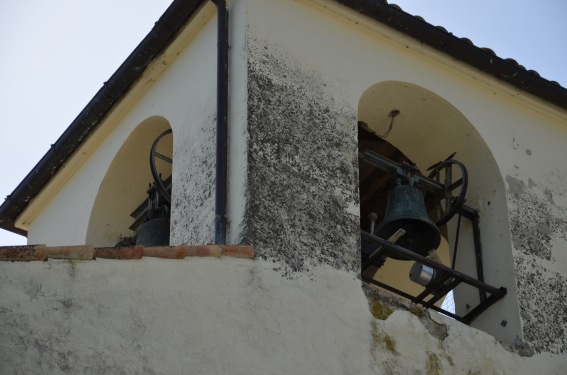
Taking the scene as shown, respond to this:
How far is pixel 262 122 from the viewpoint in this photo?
1013cm

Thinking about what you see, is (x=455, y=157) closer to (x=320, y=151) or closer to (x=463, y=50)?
(x=463, y=50)

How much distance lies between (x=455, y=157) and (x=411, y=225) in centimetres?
85

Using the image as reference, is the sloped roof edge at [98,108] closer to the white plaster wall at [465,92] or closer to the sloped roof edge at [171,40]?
the sloped roof edge at [171,40]

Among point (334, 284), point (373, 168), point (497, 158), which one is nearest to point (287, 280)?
point (334, 284)

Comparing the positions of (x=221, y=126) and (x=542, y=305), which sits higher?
(x=221, y=126)

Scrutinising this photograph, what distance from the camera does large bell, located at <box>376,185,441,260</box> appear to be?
35.6 ft

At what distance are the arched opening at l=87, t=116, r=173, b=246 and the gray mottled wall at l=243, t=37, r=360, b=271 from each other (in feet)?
5.49

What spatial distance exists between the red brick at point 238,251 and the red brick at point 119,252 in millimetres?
592

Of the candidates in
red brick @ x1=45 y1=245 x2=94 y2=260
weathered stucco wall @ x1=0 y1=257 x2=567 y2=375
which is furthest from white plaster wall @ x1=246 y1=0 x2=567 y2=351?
red brick @ x1=45 y1=245 x2=94 y2=260

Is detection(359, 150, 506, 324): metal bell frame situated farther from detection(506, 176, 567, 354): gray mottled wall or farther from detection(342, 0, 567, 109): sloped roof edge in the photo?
detection(342, 0, 567, 109): sloped roof edge

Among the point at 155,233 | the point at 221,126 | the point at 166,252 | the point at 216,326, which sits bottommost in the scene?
the point at 155,233

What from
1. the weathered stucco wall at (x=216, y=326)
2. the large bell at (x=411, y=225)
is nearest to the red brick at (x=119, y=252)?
the weathered stucco wall at (x=216, y=326)

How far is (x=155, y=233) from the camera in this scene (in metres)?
11.1

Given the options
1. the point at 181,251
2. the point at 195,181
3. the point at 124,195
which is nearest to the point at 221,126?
the point at 195,181
